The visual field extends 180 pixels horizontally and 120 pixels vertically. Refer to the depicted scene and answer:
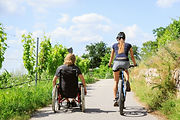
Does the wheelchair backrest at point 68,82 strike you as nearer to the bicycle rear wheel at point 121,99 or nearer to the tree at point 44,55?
the bicycle rear wheel at point 121,99

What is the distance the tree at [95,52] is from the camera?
71.2m

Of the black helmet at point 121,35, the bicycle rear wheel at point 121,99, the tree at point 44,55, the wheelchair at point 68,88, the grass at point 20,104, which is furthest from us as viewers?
the tree at point 44,55

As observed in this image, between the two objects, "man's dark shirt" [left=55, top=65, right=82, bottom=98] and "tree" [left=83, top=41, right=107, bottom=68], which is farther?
"tree" [left=83, top=41, right=107, bottom=68]

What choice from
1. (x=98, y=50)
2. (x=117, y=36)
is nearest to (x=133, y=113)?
(x=117, y=36)

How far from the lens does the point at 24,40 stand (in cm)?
1033

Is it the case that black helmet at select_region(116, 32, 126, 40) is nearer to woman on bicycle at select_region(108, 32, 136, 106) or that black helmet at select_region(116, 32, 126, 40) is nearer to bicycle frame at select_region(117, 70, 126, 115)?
woman on bicycle at select_region(108, 32, 136, 106)

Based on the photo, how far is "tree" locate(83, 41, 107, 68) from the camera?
234ft

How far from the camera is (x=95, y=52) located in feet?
240

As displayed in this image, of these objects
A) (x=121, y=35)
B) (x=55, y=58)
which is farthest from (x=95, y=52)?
(x=121, y=35)

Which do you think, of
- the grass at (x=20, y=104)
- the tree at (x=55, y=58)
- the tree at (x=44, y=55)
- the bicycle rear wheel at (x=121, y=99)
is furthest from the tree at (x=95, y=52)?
the bicycle rear wheel at (x=121, y=99)

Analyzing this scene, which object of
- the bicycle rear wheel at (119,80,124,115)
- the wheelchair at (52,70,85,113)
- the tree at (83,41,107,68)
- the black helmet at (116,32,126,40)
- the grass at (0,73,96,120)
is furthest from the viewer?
the tree at (83,41,107,68)

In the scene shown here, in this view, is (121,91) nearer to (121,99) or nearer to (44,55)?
(121,99)

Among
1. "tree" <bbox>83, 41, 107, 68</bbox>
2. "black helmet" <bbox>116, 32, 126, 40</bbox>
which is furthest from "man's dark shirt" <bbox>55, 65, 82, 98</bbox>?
"tree" <bbox>83, 41, 107, 68</bbox>

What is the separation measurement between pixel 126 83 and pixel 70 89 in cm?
134
